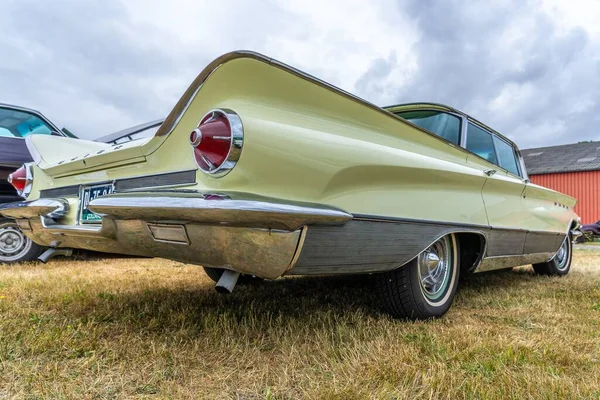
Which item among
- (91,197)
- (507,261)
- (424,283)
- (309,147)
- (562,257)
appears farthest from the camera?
(562,257)

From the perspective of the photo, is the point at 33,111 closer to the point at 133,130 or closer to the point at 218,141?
the point at 133,130

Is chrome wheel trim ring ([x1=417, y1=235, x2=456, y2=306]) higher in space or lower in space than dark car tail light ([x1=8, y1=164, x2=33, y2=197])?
lower

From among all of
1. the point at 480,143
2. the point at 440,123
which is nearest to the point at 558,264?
the point at 480,143

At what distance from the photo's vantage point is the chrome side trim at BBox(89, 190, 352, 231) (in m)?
1.37

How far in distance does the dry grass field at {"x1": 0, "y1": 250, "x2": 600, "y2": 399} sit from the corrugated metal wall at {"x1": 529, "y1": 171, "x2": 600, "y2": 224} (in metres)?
19.1

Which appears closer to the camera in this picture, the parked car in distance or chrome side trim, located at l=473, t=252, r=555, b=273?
chrome side trim, located at l=473, t=252, r=555, b=273

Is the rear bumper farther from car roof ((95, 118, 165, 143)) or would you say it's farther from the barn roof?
the barn roof

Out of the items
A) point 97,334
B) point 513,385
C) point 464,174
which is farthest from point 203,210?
point 464,174

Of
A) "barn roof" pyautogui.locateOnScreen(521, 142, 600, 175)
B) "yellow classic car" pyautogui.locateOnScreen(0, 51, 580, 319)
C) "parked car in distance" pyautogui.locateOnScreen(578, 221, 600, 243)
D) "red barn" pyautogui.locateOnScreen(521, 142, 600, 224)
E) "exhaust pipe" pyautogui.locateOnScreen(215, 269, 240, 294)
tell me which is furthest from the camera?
"barn roof" pyautogui.locateOnScreen(521, 142, 600, 175)

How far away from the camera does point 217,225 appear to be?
1.47m

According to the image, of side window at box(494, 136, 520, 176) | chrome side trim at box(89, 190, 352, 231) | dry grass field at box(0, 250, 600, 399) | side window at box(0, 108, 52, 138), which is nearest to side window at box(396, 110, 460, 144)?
side window at box(494, 136, 520, 176)

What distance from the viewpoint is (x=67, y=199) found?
2.30m

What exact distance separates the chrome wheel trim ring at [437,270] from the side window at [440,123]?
2.36ft

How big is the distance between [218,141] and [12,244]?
3.94 meters
